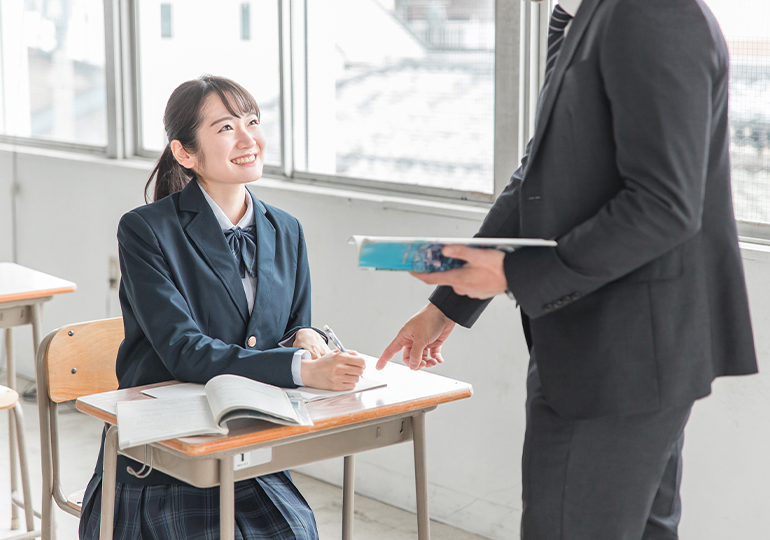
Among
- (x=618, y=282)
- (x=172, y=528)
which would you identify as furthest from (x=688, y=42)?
(x=172, y=528)

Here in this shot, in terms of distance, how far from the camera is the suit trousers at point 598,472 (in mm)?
1189

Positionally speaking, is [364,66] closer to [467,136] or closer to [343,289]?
[467,136]

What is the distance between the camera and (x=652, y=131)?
1076mm

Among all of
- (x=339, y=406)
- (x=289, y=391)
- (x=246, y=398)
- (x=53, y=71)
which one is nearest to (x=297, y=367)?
(x=289, y=391)

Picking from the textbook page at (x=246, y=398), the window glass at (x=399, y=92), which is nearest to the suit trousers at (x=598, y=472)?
the textbook page at (x=246, y=398)

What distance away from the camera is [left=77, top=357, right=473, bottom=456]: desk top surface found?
1.34m

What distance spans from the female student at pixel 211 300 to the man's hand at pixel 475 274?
1.39 feet

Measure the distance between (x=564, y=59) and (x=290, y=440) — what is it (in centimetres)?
75

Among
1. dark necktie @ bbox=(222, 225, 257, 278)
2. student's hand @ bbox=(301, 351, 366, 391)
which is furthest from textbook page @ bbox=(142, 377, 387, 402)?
dark necktie @ bbox=(222, 225, 257, 278)

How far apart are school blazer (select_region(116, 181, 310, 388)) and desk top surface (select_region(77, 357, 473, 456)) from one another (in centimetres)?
11

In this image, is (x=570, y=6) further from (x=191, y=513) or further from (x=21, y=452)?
(x=21, y=452)

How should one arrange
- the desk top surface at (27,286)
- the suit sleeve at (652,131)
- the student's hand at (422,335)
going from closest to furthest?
the suit sleeve at (652,131) → the student's hand at (422,335) → the desk top surface at (27,286)

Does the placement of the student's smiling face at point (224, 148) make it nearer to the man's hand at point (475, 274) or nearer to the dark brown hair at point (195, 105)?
the dark brown hair at point (195, 105)

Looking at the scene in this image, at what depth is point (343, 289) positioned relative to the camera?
2.99 m
